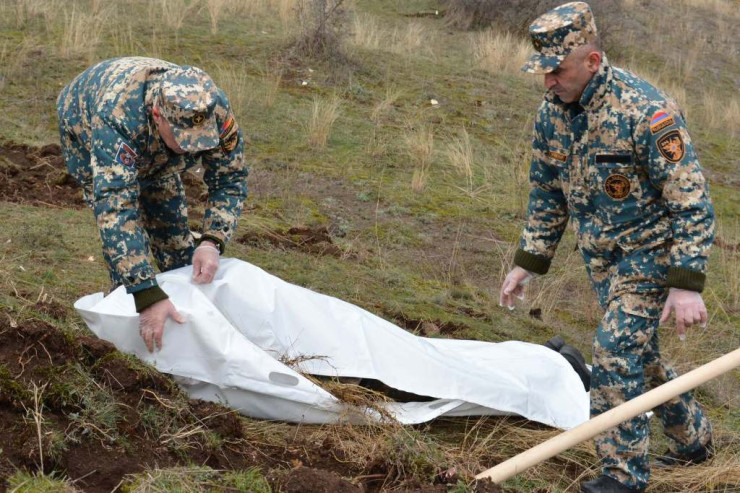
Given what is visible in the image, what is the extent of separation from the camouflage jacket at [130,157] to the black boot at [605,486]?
1972 millimetres

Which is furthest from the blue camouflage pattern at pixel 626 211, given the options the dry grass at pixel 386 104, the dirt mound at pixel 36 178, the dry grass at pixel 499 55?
the dry grass at pixel 499 55

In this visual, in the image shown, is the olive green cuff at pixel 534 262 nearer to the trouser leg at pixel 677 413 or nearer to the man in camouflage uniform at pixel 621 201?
the man in camouflage uniform at pixel 621 201

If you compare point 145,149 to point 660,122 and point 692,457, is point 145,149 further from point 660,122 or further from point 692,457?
point 692,457

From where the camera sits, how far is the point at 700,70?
1766cm

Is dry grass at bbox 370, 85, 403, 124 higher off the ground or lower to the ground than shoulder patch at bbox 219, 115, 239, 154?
lower

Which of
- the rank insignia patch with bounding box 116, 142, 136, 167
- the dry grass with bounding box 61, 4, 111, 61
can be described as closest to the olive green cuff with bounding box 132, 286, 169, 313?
the rank insignia patch with bounding box 116, 142, 136, 167

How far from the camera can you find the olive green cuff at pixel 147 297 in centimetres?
398

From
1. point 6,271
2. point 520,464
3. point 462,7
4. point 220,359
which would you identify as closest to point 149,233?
point 6,271

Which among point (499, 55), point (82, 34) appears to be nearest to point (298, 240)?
point (82, 34)

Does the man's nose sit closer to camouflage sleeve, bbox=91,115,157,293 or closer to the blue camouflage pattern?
the blue camouflage pattern

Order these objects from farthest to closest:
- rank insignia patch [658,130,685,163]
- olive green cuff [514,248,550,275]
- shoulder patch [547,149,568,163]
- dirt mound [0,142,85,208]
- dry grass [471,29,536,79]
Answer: dry grass [471,29,536,79], dirt mound [0,142,85,208], olive green cuff [514,248,550,275], shoulder patch [547,149,568,163], rank insignia patch [658,130,685,163]

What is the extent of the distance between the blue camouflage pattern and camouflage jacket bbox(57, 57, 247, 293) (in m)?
1.45

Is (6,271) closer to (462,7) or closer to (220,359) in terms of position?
(220,359)

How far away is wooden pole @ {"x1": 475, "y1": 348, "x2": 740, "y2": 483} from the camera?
141 inches
